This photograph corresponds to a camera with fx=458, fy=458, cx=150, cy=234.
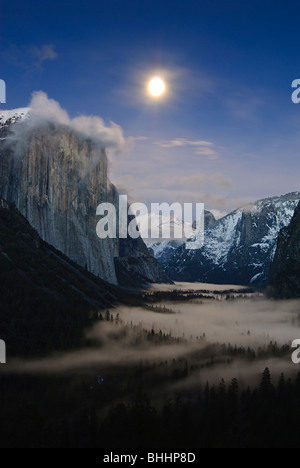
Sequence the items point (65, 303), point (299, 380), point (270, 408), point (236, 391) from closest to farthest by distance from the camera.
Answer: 1. point (270, 408)
2. point (236, 391)
3. point (299, 380)
4. point (65, 303)

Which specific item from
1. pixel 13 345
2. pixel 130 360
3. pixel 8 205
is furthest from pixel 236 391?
pixel 8 205

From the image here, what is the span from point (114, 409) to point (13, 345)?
38.1 metres

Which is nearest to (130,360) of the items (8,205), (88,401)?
(88,401)

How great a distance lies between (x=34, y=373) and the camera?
11238cm

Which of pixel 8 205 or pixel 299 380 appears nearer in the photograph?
pixel 299 380

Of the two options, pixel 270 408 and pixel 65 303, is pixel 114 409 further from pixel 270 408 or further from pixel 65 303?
pixel 65 303

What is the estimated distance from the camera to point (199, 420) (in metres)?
100

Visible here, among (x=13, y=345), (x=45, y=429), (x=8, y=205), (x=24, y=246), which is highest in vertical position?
(x=8, y=205)

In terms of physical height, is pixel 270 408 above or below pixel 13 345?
below

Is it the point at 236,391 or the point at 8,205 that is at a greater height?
the point at 8,205

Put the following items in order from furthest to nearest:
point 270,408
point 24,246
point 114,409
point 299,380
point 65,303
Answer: point 24,246 < point 65,303 < point 299,380 < point 270,408 < point 114,409

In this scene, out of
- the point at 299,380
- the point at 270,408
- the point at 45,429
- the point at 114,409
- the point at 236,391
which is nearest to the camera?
the point at 45,429
